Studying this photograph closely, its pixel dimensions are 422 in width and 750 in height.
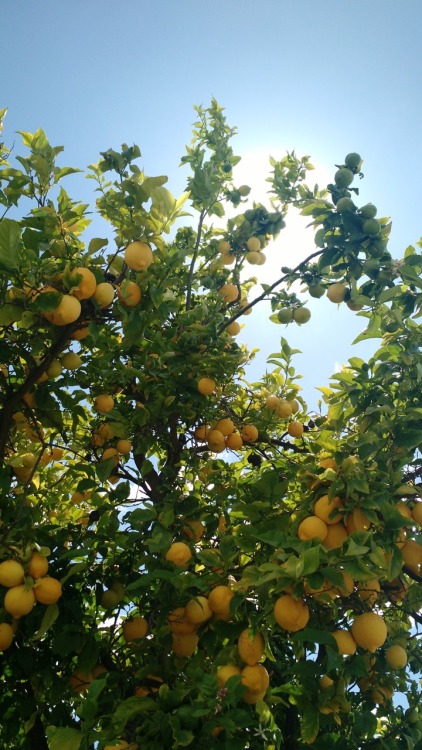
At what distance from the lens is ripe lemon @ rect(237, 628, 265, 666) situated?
1958 mm

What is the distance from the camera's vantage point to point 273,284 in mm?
3332

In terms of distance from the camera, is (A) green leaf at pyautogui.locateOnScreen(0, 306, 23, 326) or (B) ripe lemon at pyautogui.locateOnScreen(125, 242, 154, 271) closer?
(A) green leaf at pyautogui.locateOnScreen(0, 306, 23, 326)

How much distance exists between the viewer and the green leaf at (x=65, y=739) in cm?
159

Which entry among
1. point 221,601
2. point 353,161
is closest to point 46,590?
point 221,601

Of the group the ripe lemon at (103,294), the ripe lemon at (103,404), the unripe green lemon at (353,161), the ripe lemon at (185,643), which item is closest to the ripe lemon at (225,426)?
the ripe lemon at (103,404)

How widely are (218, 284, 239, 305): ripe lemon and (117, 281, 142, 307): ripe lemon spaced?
1.19m

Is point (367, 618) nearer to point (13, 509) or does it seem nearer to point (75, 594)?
point (75, 594)

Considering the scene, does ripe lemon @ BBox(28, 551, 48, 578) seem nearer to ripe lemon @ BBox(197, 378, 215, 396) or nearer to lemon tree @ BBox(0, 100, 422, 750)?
lemon tree @ BBox(0, 100, 422, 750)

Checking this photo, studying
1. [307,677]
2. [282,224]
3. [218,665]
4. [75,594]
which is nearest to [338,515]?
[307,677]

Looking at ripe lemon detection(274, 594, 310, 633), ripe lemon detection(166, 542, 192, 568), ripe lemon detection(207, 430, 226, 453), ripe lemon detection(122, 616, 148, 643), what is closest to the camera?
ripe lemon detection(274, 594, 310, 633)

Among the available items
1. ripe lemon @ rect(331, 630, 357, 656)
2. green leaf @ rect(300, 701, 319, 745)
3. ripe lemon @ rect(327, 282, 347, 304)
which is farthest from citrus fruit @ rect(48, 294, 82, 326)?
green leaf @ rect(300, 701, 319, 745)

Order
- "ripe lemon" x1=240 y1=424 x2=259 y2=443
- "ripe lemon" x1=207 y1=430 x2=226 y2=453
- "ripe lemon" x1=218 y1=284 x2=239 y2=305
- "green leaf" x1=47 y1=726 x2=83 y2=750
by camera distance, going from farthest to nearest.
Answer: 1. "ripe lemon" x1=218 y1=284 x2=239 y2=305
2. "ripe lemon" x1=240 y1=424 x2=259 y2=443
3. "ripe lemon" x1=207 y1=430 x2=226 y2=453
4. "green leaf" x1=47 y1=726 x2=83 y2=750

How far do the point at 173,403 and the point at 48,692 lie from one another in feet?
4.93

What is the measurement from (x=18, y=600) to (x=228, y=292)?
234 cm
